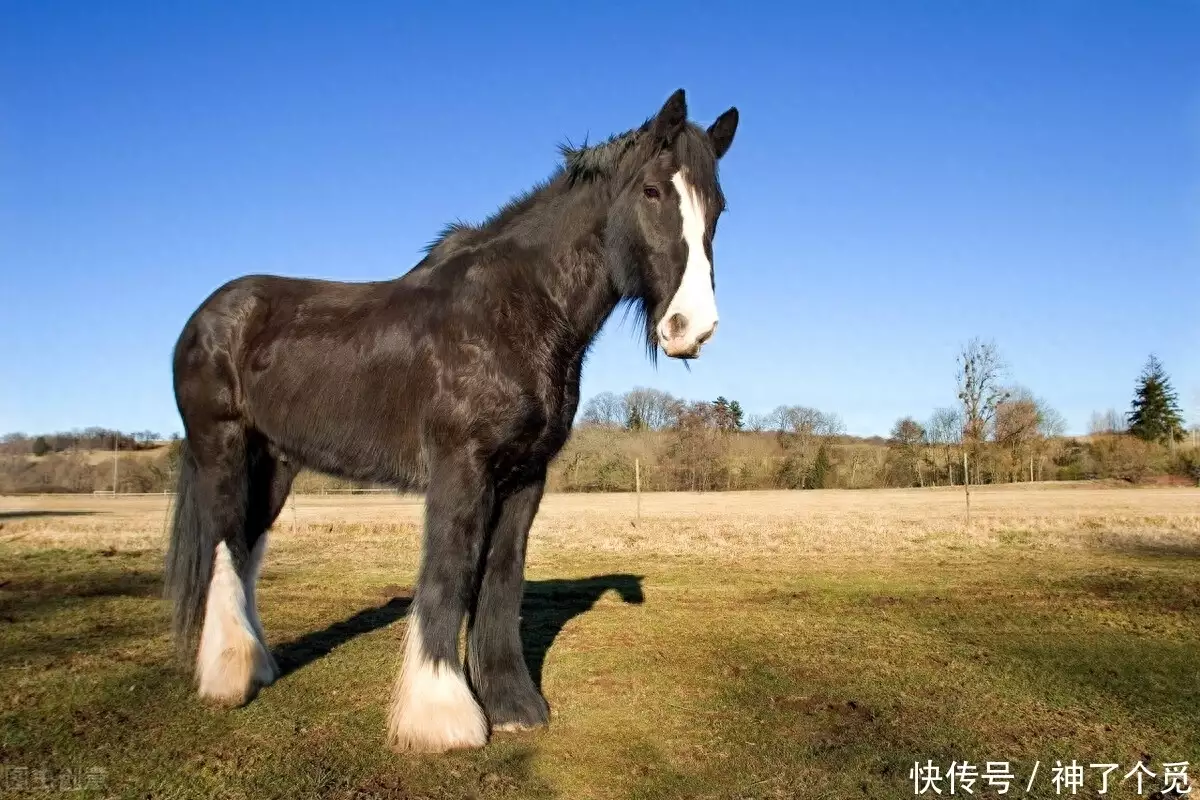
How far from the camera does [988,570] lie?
12.4m

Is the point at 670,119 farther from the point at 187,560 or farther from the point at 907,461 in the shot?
the point at 907,461

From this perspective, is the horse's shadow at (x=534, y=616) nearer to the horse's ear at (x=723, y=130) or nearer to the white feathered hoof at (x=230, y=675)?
the white feathered hoof at (x=230, y=675)

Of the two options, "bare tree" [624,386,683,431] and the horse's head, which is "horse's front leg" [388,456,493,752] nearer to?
the horse's head

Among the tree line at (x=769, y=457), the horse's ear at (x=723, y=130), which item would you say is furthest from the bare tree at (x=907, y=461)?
the horse's ear at (x=723, y=130)

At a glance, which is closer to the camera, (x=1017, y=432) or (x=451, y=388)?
(x=451, y=388)

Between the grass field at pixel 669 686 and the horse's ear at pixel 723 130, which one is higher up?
the horse's ear at pixel 723 130

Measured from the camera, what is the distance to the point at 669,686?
5.34 metres

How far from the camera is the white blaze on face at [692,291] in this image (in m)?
3.92

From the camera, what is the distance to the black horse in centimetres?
425

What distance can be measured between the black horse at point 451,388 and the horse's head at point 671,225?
0.01 meters

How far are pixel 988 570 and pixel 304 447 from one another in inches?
443

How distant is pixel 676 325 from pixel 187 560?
3842 mm

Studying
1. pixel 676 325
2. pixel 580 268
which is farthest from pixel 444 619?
pixel 580 268

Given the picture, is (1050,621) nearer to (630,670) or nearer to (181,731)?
(630,670)
